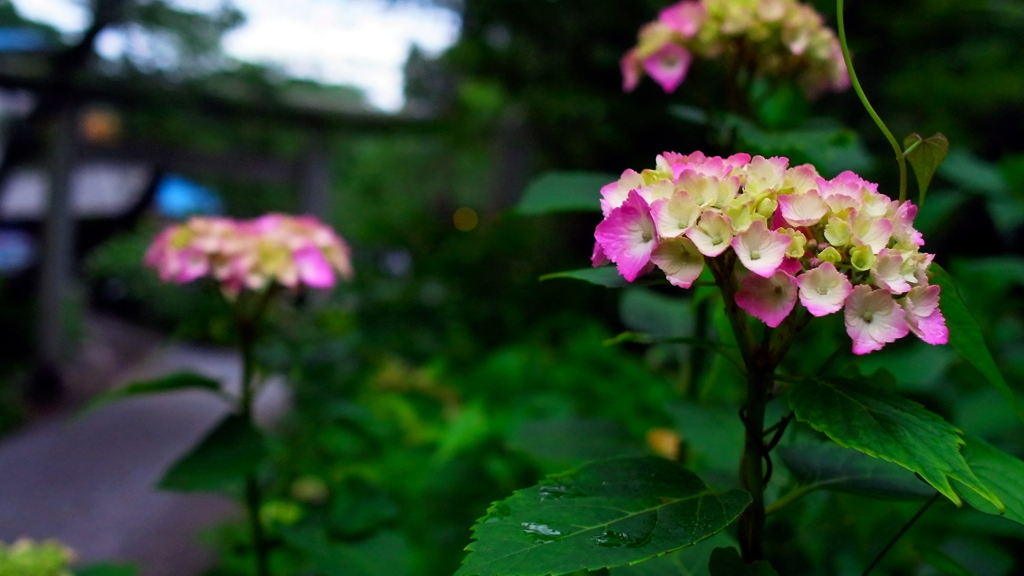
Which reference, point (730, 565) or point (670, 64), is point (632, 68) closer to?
point (670, 64)

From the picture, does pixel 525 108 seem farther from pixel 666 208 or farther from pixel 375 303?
pixel 666 208

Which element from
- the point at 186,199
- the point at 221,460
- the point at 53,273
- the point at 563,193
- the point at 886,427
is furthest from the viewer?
the point at 186,199

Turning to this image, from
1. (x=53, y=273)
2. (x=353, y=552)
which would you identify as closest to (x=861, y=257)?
(x=353, y=552)

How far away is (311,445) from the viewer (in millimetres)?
1218

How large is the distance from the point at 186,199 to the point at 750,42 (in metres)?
5.79

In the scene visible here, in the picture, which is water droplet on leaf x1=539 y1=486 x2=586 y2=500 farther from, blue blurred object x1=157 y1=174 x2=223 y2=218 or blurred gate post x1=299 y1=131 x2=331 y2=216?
blue blurred object x1=157 y1=174 x2=223 y2=218

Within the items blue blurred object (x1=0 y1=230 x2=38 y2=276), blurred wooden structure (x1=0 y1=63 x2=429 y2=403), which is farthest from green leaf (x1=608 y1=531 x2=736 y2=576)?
blue blurred object (x1=0 y1=230 x2=38 y2=276)

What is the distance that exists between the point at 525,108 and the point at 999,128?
76.4 inches

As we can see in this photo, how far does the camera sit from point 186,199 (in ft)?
18.6

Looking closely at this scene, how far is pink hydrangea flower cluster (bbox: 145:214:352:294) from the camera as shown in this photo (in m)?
0.84

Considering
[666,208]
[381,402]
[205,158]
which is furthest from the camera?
[205,158]

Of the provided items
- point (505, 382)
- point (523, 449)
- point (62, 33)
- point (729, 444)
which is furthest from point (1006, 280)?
point (62, 33)

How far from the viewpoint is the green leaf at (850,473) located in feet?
1.32

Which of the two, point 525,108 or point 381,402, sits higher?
point 525,108
